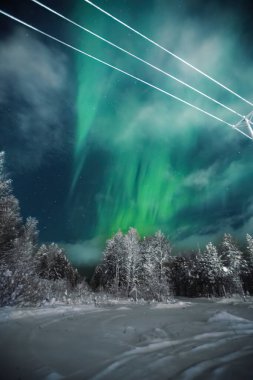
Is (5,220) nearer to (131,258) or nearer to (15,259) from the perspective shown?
(15,259)

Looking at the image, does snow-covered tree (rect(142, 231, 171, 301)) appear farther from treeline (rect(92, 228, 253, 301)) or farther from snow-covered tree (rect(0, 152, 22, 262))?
snow-covered tree (rect(0, 152, 22, 262))

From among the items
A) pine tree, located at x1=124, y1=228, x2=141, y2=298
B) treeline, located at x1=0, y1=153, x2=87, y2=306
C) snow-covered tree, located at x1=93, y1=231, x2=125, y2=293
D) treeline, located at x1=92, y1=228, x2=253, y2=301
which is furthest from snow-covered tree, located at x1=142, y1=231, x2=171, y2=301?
treeline, located at x1=0, y1=153, x2=87, y2=306

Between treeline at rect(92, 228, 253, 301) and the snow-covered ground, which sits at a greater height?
treeline at rect(92, 228, 253, 301)

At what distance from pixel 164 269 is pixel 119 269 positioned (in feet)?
35.4

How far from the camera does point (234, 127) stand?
9.37m

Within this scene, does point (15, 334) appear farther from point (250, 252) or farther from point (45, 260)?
point (250, 252)

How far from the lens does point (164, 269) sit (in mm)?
26828

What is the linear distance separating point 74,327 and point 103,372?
5406mm

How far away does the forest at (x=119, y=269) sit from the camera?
50.6 feet

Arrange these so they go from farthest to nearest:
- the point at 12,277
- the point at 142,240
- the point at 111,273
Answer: the point at 142,240, the point at 111,273, the point at 12,277

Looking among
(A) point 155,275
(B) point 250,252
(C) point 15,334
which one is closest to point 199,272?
(B) point 250,252

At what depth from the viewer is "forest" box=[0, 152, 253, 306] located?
15.4 meters

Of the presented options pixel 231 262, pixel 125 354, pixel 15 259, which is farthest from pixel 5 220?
pixel 231 262

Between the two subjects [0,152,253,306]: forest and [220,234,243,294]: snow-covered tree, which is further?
[220,234,243,294]: snow-covered tree
